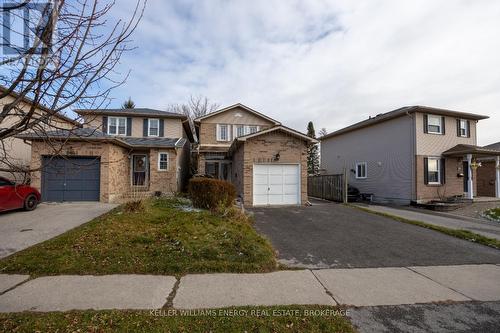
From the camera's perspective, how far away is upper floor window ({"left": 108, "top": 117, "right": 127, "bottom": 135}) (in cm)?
1883

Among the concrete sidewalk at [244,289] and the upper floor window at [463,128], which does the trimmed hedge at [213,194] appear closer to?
the concrete sidewalk at [244,289]

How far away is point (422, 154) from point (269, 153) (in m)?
10.3

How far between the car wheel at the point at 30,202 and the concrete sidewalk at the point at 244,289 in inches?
316

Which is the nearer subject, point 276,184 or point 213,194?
point 213,194

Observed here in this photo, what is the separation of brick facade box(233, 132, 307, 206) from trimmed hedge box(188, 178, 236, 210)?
2609mm

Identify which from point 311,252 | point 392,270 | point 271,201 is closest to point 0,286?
point 311,252

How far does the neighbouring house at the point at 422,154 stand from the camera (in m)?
16.0

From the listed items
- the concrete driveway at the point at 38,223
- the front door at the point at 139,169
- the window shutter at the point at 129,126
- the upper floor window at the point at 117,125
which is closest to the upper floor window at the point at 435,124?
the front door at the point at 139,169

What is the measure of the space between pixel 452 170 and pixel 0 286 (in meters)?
22.2

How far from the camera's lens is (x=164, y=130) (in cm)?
1956

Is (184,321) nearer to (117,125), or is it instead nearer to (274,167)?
(274,167)

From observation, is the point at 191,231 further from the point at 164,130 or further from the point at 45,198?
the point at 164,130

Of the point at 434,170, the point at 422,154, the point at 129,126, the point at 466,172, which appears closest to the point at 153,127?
the point at 129,126

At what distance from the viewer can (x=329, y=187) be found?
733 inches
